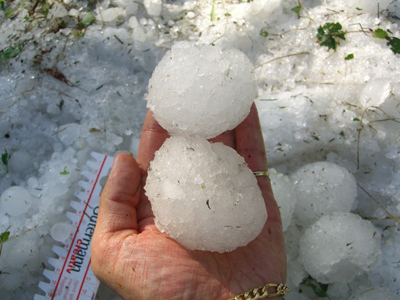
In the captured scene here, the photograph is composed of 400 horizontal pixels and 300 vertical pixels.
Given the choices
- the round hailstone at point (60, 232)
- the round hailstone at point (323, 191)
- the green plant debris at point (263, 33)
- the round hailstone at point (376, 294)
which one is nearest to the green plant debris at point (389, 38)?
the green plant debris at point (263, 33)

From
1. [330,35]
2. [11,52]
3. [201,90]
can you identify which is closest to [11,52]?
[11,52]

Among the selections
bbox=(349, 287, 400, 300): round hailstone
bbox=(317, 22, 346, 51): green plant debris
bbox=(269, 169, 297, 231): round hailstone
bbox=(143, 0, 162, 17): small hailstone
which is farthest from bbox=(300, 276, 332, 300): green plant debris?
bbox=(143, 0, 162, 17): small hailstone

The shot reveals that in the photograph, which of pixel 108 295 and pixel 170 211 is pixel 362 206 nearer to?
pixel 170 211

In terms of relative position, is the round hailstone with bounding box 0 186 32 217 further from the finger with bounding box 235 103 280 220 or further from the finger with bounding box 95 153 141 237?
the finger with bounding box 235 103 280 220

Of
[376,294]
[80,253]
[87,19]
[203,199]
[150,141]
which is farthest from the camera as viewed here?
[87,19]

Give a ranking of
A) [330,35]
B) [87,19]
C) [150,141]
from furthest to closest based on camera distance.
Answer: [87,19]
[330,35]
[150,141]

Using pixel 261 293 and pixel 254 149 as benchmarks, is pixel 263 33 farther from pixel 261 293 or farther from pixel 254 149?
pixel 261 293
